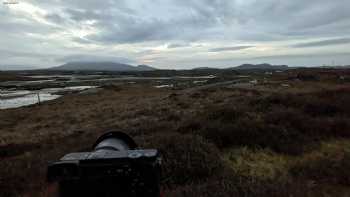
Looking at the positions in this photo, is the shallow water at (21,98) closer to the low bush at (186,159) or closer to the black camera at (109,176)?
the low bush at (186,159)

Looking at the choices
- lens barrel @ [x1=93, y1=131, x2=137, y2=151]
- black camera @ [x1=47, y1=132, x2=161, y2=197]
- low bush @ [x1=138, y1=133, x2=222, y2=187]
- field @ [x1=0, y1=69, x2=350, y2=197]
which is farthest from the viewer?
low bush @ [x1=138, y1=133, x2=222, y2=187]

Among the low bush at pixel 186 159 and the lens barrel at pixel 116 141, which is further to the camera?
the low bush at pixel 186 159

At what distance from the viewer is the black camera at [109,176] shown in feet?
8.06

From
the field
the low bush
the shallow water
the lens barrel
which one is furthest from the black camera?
the shallow water

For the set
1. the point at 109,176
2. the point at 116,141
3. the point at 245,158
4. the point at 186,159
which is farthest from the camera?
the point at 245,158

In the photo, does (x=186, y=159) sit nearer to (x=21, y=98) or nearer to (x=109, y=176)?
(x=109, y=176)

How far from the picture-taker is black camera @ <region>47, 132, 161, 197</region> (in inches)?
96.7

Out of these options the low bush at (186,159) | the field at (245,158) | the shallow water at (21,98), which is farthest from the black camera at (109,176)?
the shallow water at (21,98)

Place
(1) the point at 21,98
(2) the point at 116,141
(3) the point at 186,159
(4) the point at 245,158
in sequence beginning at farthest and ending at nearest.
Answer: (1) the point at 21,98, (4) the point at 245,158, (3) the point at 186,159, (2) the point at 116,141

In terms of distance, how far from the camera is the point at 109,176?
2498 millimetres

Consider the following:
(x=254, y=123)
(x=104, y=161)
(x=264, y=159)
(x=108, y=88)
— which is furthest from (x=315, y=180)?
(x=108, y=88)

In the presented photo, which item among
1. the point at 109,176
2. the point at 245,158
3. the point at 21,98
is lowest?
the point at 21,98

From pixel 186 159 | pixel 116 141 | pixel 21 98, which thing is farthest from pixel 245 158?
pixel 21 98

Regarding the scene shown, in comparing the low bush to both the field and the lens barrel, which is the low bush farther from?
the lens barrel
